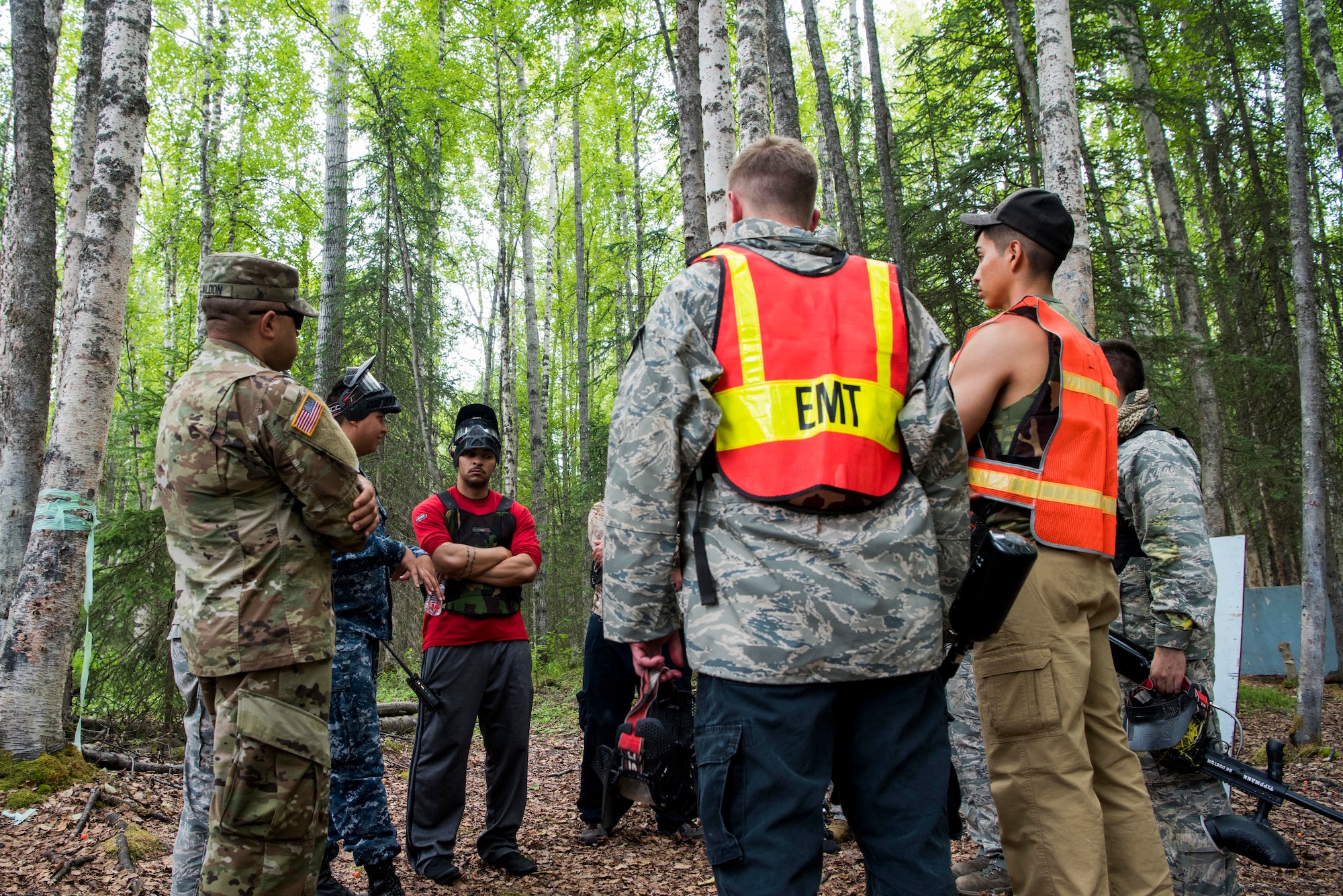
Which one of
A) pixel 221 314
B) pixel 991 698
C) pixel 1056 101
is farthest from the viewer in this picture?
pixel 1056 101

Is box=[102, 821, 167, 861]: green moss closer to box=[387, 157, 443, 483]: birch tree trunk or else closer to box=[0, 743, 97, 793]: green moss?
box=[0, 743, 97, 793]: green moss

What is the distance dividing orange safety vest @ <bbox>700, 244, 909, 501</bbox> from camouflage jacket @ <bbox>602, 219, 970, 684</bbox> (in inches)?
1.9

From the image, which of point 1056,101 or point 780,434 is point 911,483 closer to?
point 780,434

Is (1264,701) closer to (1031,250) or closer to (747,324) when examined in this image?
(1031,250)

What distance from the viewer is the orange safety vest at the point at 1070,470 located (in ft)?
8.70

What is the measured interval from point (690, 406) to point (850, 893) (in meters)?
2.94

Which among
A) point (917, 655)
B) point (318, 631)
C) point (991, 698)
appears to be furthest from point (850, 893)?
point (318, 631)

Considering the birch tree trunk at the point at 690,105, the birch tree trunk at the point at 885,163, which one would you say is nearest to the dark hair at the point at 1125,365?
the birch tree trunk at the point at 690,105

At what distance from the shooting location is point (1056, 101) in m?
5.64

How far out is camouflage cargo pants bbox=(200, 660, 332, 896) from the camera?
2.48 m

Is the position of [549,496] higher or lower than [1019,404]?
higher

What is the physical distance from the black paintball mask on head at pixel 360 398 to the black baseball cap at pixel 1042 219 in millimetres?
2843

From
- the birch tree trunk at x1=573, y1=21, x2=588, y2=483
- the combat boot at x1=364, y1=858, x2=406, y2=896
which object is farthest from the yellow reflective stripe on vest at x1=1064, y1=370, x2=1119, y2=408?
the birch tree trunk at x1=573, y1=21, x2=588, y2=483

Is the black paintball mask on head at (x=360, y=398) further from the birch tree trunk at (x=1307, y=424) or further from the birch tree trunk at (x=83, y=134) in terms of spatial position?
the birch tree trunk at (x=1307, y=424)
